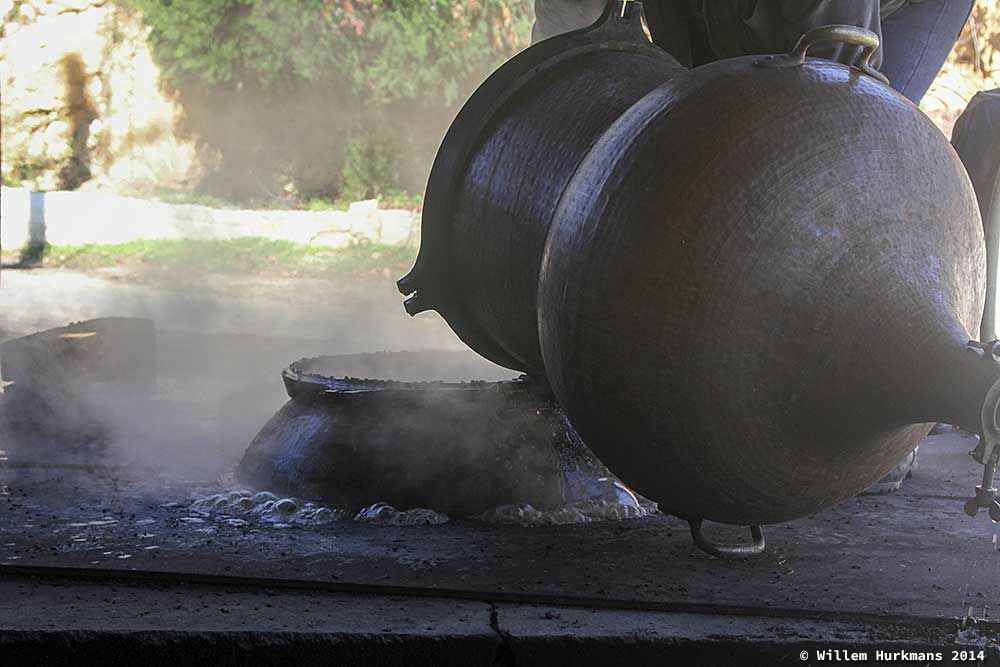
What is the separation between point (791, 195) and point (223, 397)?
363 centimetres

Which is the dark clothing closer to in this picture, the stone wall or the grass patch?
the grass patch

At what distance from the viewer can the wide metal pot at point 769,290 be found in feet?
7.23

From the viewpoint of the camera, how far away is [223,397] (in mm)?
5312

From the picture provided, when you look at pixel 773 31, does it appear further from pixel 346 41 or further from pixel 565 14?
pixel 346 41

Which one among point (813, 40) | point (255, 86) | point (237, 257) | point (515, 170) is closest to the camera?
point (813, 40)

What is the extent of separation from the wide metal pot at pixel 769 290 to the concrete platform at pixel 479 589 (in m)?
0.28

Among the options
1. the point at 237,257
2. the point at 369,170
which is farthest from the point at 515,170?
→ the point at 369,170

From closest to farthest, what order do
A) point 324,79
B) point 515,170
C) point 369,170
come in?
1. point 515,170
2. point 369,170
3. point 324,79

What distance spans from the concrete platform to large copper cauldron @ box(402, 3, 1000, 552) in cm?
25

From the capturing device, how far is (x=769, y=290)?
220 centimetres

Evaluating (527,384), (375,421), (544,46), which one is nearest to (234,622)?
(375,421)

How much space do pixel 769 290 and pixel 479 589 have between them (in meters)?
0.90

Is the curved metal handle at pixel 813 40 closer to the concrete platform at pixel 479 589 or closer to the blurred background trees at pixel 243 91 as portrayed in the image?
the concrete platform at pixel 479 589

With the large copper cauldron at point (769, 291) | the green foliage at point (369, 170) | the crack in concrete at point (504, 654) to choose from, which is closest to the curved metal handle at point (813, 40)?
the large copper cauldron at point (769, 291)
